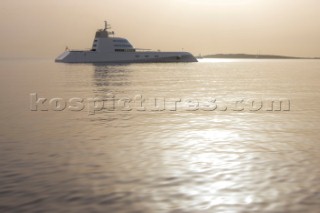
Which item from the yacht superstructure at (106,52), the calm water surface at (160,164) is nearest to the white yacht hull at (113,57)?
the yacht superstructure at (106,52)

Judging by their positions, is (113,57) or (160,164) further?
(113,57)

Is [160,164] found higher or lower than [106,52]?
lower

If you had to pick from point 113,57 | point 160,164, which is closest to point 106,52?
point 113,57

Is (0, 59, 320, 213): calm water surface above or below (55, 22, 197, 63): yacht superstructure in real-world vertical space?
below

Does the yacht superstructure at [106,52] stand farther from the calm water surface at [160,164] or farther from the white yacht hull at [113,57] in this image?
the calm water surface at [160,164]

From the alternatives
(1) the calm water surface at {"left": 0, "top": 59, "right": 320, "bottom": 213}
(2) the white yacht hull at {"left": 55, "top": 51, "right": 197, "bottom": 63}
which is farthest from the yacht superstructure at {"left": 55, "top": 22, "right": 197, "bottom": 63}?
(1) the calm water surface at {"left": 0, "top": 59, "right": 320, "bottom": 213}

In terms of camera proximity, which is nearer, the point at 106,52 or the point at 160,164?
the point at 160,164

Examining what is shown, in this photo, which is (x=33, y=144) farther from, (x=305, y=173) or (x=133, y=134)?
(x=305, y=173)

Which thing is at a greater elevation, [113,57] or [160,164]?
[113,57]

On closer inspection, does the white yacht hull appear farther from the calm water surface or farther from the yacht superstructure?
the calm water surface

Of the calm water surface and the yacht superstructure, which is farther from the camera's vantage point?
the yacht superstructure

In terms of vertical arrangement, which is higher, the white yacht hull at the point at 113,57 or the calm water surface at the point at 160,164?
the white yacht hull at the point at 113,57

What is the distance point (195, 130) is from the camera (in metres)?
16.4

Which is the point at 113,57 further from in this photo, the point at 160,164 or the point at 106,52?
the point at 160,164
